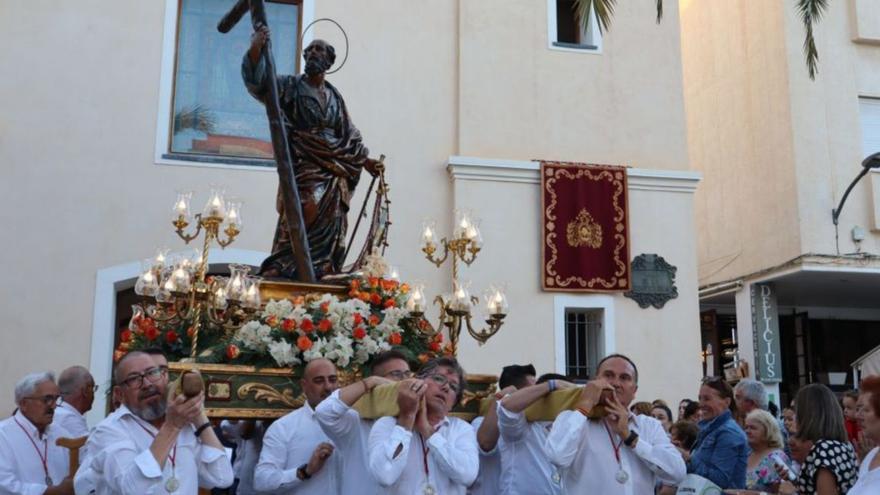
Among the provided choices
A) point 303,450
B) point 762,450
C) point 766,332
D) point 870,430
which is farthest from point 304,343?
point 766,332

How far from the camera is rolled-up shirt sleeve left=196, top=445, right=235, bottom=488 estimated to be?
11.2ft

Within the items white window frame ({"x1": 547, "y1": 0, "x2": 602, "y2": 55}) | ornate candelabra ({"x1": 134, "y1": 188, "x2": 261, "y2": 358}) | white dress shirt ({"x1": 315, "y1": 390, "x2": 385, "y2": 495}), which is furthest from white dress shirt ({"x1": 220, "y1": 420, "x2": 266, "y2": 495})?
white window frame ({"x1": 547, "y1": 0, "x2": 602, "y2": 55})

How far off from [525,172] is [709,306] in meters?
6.78

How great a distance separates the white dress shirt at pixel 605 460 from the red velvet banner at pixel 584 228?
7.24m

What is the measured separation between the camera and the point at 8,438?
4.48 meters

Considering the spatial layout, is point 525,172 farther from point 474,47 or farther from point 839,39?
point 839,39

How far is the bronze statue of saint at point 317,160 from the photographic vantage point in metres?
6.46

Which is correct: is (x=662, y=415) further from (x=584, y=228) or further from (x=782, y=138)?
(x=782, y=138)

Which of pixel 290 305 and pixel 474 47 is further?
pixel 474 47

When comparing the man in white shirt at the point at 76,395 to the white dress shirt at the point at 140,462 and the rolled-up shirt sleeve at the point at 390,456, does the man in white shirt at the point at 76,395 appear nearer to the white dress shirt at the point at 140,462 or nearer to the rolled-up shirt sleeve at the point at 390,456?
the white dress shirt at the point at 140,462

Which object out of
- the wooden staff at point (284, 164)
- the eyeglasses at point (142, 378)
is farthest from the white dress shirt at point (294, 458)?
the wooden staff at point (284, 164)

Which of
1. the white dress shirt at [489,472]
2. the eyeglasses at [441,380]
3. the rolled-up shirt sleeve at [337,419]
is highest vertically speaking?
the eyeglasses at [441,380]

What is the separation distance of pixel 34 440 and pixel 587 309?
7.99 m

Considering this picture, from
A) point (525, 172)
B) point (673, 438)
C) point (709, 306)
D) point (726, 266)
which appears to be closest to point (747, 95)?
point (726, 266)
